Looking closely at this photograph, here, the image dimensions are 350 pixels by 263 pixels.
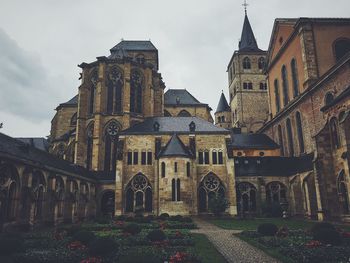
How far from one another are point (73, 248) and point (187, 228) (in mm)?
10913

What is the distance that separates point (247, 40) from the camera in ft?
220

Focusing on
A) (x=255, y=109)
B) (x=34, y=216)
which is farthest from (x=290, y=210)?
(x=255, y=109)

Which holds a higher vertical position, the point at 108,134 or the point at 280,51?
the point at 280,51

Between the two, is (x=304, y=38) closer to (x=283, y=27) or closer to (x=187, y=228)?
(x=283, y=27)

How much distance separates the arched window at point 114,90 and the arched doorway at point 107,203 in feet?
37.5

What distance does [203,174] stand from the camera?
35531 millimetres

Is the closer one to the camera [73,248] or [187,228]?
[73,248]

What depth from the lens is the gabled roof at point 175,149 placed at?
33.7 metres

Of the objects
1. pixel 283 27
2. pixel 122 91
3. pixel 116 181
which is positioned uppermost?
pixel 283 27

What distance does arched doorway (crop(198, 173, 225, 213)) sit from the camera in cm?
3466

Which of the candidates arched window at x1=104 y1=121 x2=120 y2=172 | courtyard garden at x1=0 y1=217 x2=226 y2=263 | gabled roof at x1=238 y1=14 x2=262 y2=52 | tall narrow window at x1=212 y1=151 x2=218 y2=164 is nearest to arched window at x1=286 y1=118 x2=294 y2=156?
tall narrow window at x1=212 y1=151 x2=218 y2=164

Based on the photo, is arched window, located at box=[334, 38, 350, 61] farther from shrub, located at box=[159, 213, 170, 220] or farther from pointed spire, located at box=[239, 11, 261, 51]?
pointed spire, located at box=[239, 11, 261, 51]

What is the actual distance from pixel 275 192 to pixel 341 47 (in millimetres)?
18718

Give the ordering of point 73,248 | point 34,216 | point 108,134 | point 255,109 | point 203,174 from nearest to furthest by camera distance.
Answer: point 73,248 → point 34,216 → point 203,174 → point 108,134 → point 255,109
